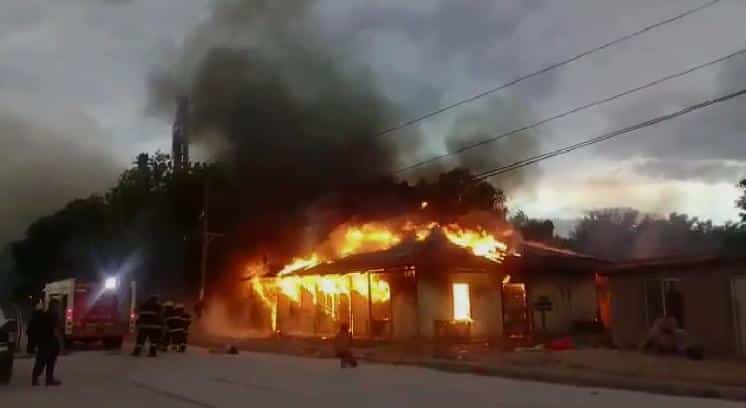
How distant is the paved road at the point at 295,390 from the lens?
11672 mm

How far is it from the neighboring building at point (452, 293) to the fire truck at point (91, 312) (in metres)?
7.38

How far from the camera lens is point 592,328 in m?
30.1

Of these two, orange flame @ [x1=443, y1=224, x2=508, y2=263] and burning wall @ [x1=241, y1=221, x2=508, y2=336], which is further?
orange flame @ [x1=443, y1=224, x2=508, y2=263]

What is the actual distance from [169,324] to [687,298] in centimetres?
1466

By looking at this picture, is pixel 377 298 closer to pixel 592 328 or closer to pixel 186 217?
pixel 592 328

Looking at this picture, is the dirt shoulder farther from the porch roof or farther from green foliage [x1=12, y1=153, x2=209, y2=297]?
green foliage [x1=12, y1=153, x2=209, y2=297]

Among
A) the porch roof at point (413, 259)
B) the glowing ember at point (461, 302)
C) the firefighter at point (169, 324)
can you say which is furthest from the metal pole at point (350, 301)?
the firefighter at point (169, 324)

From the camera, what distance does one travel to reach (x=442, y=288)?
28.4 metres

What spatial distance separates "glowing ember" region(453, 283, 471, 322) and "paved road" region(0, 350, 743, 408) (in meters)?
10.4

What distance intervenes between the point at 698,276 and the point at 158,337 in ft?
48.1

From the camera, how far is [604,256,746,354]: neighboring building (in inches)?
754

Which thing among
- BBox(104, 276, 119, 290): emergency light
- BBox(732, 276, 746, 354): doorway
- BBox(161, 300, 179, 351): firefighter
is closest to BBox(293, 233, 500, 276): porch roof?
BBox(161, 300, 179, 351): firefighter

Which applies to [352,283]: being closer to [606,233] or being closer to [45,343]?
[45,343]

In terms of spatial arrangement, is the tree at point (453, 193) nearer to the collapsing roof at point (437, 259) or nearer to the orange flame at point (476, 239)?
the orange flame at point (476, 239)
